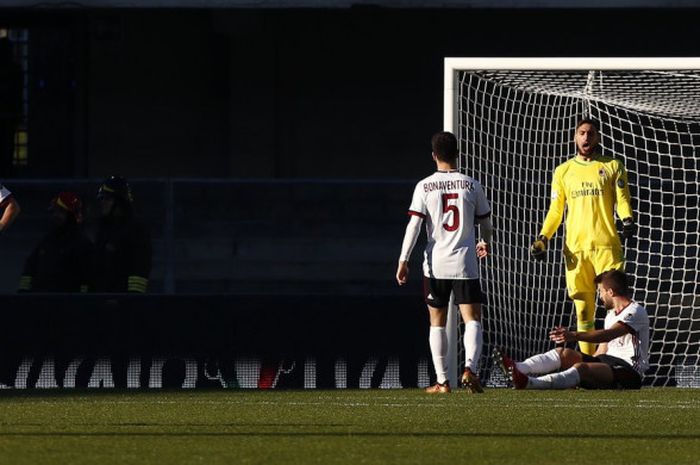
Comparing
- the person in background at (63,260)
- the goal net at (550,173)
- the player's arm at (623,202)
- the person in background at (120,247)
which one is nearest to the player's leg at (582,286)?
the player's arm at (623,202)

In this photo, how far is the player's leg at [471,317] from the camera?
11.5m

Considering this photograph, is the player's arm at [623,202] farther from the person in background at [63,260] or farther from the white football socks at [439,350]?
the person in background at [63,260]

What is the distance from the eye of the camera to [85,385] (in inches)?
501

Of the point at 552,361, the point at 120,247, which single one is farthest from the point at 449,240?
the point at 120,247

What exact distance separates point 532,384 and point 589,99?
136 inches

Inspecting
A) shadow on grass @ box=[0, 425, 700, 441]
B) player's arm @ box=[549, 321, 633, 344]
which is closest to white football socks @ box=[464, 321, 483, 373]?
player's arm @ box=[549, 321, 633, 344]

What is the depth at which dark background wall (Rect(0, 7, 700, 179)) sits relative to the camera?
24.1 m

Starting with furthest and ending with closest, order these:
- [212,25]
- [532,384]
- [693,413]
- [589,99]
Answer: [212,25] < [589,99] < [532,384] < [693,413]

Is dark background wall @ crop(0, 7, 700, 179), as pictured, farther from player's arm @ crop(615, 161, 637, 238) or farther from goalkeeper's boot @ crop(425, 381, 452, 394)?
goalkeeper's boot @ crop(425, 381, 452, 394)

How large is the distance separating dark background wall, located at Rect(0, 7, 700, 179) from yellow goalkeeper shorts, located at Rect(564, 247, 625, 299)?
11774mm

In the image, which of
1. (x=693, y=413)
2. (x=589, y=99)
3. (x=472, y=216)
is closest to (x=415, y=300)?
(x=472, y=216)

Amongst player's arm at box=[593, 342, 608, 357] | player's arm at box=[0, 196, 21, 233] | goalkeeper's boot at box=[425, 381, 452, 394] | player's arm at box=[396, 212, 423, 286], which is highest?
player's arm at box=[0, 196, 21, 233]

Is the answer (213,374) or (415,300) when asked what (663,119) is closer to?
(415,300)

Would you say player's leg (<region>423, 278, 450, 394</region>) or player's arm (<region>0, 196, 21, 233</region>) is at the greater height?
player's arm (<region>0, 196, 21, 233</region>)
